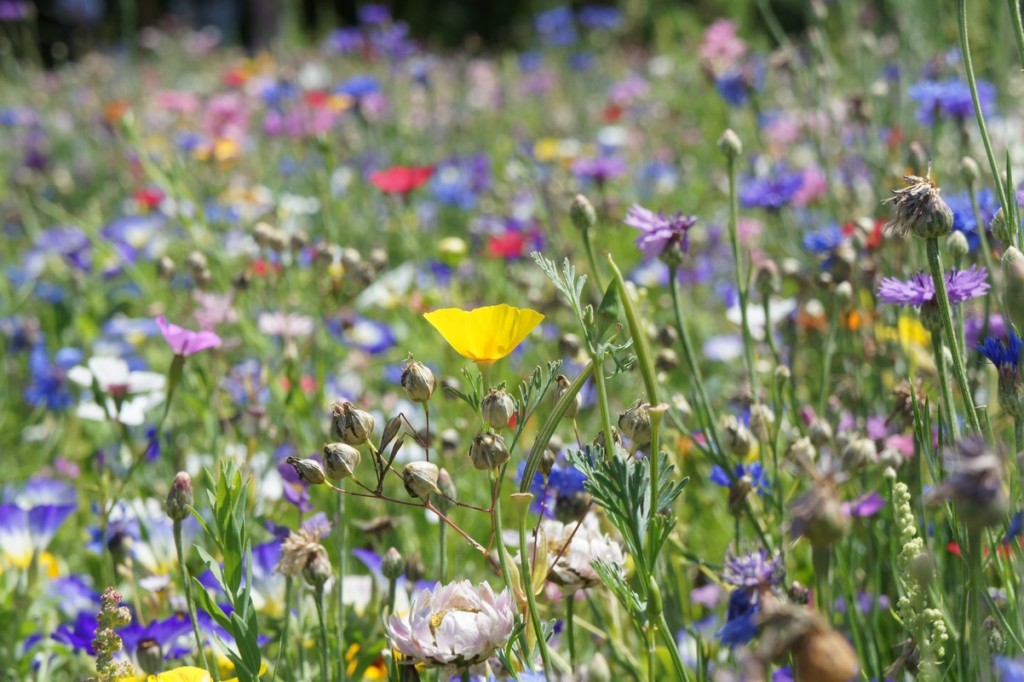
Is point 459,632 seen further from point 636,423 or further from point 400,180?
point 400,180

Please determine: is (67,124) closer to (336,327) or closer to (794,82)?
(336,327)

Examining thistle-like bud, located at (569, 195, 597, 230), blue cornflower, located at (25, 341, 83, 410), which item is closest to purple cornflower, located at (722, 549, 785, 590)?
thistle-like bud, located at (569, 195, 597, 230)

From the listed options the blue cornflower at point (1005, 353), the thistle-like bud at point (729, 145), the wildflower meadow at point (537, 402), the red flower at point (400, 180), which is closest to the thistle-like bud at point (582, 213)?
the wildflower meadow at point (537, 402)

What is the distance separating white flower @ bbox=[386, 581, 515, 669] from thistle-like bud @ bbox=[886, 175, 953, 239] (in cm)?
37

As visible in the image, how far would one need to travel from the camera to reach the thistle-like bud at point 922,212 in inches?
28.6

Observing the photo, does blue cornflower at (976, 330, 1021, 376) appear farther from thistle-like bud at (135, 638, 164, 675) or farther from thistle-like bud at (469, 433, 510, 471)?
thistle-like bud at (135, 638, 164, 675)

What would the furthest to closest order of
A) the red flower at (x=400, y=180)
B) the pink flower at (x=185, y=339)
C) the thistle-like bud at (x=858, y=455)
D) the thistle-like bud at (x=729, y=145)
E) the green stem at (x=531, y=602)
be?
1. the red flower at (x=400, y=180)
2. the thistle-like bud at (x=729, y=145)
3. the pink flower at (x=185, y=339)
4. the thistle-like bud at (x=858, y=455)
5. the green stem at (x=531, y=602)

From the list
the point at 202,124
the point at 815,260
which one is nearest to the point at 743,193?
the point at 815,260

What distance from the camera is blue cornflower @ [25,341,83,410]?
178cm

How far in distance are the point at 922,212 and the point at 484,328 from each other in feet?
1.01

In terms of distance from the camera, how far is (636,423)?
2.43 feet

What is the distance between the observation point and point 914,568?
2.07 feet

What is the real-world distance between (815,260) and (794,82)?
0.74m

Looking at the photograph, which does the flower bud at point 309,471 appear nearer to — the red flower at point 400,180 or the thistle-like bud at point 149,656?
the thistle-like bud at point 149,656
